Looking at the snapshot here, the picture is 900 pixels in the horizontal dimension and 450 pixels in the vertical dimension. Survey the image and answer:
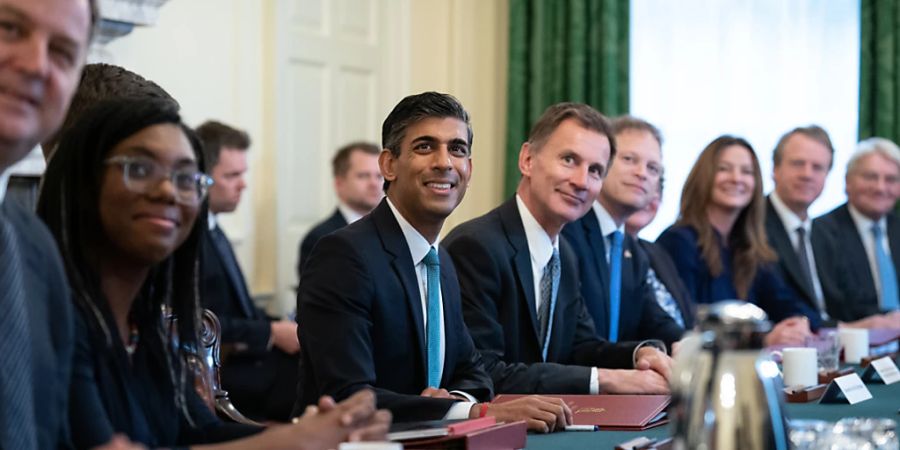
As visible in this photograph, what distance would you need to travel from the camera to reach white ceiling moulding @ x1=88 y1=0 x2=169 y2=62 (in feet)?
15.4

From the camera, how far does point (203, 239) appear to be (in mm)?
2045

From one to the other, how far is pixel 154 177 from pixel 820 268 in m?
4.43

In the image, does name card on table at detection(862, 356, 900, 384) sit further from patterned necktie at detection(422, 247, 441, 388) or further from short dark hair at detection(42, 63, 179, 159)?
short dark hair at detection(42, 63, 179, 159)

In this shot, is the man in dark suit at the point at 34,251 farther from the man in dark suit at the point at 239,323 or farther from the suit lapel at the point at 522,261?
the man in dark suit at the point at 239,323

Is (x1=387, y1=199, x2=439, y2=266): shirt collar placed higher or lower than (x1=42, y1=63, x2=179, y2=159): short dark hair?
lower

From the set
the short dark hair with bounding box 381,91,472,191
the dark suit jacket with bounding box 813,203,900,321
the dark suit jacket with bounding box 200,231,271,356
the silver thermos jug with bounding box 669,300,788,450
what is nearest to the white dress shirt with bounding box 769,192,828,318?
the dark suit jacket with bounding box 813,203,900,321

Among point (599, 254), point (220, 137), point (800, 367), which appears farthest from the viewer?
point (220, 137)

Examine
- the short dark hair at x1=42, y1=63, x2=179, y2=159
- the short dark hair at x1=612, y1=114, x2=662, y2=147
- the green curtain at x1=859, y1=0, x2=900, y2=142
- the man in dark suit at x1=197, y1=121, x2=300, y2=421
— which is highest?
the green curtain at x1=859, y1=0, x2=900, y2=142

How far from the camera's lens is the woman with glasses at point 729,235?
489 centimetres

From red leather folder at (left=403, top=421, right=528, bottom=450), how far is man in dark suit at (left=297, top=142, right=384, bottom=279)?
3.96m

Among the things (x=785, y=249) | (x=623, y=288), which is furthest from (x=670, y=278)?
(x=785, y=249)

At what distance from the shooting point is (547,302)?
3.45 meters

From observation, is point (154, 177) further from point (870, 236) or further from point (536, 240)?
point (870, 236)

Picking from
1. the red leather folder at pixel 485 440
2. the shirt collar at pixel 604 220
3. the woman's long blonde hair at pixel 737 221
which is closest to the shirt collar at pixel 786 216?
the woman's long blonde hair at pixel 737 221
